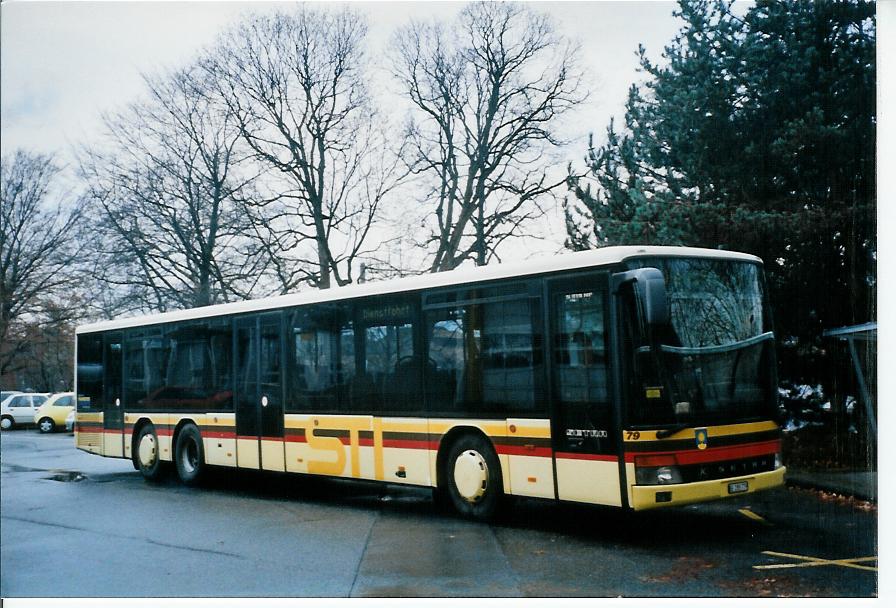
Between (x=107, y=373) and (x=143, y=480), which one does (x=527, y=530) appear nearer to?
(x=143, y=480)

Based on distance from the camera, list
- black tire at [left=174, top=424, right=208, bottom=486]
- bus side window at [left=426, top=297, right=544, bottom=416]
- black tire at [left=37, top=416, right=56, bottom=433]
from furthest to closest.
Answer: black tire at [left=37, top=416, right=56, bottom=433] < black tire at [left=174, top=424, right=208, bottom=486] < bus side window at [left=426, top=297, right=544, bottom=416]

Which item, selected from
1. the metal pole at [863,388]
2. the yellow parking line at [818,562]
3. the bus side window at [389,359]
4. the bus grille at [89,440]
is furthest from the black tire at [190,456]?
the metal pole at [863,388]

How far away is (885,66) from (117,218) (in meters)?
14.5

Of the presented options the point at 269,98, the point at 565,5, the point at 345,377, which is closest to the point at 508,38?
the point at 565,5

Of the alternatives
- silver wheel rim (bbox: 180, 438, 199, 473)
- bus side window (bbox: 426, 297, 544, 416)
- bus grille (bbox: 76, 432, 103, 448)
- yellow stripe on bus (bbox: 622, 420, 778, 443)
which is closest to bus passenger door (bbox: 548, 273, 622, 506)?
yellow stripe on bus (bbox: 622, 420, 778, 443)

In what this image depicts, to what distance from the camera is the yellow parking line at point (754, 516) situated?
951 centimetres

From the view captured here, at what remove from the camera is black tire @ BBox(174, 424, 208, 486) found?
45.6ft

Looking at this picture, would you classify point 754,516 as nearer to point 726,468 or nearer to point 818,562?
point 726,468

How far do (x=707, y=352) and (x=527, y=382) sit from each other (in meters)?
1.79

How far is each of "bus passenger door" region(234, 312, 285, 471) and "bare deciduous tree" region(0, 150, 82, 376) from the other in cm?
332

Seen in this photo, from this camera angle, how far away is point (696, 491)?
26.7ft

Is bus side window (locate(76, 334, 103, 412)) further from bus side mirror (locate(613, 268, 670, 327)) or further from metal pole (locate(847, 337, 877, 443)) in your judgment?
metal pole (locate(847, 337, 877, 443))

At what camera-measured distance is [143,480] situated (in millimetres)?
15031

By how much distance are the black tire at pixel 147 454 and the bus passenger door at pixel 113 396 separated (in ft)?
1.30
